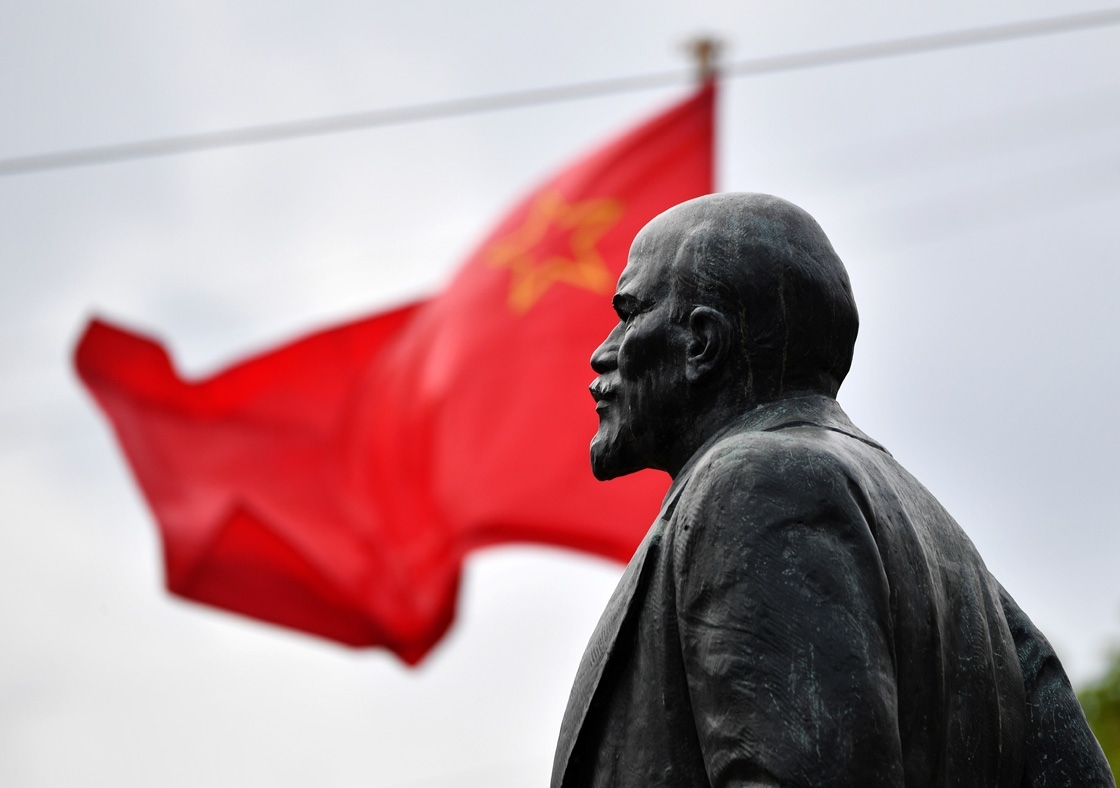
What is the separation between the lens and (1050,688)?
3404 mm

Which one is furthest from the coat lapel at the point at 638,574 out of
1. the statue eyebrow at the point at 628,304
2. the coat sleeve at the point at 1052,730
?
the coat sleeve at the point at 1052,730

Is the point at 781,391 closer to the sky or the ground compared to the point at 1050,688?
closer to the sky

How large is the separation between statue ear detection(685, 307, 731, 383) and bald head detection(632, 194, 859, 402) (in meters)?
0.02

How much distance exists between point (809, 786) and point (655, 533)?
599 millimetres

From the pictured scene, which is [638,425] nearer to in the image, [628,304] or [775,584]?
[628,304]

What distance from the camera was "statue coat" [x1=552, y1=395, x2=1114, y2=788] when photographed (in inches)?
111

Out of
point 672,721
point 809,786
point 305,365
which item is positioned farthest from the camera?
point 305,365

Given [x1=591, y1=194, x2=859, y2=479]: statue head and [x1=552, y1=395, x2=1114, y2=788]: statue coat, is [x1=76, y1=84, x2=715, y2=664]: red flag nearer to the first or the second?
[x1=591, y1=194, x2=859, y2=479]: statue head

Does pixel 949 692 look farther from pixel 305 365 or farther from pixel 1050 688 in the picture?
pixel 305 365

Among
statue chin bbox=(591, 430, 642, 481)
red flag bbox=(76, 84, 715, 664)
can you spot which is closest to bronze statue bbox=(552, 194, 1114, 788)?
statue chin bbox=(591, 430, 642, 481)

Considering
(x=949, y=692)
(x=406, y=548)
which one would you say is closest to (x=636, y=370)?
(x=949, y=692)

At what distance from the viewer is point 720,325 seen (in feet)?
10.7

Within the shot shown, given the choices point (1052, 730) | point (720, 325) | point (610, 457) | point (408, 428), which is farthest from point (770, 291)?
point (408, 428)

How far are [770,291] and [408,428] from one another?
12.4 m
